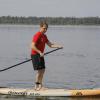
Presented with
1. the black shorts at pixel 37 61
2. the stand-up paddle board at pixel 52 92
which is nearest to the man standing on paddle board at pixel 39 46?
the black shorts at pixel 37 61

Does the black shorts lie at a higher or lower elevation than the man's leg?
higher

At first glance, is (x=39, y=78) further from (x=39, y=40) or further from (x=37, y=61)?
(x=39, y=40)

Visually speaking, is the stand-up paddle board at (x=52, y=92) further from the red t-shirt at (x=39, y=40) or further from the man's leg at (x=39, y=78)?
the red t-shirt at (x=39, y=40)

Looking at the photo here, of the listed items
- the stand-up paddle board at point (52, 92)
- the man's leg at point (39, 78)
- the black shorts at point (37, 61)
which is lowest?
the stand-up paddle board at point (52, 92)

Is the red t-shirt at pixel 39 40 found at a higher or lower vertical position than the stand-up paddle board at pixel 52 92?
higher

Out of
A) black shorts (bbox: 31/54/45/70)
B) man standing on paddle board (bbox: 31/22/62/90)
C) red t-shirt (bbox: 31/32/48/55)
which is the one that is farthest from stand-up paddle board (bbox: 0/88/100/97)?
red t-shirt (bbox: 31/32/48/55)

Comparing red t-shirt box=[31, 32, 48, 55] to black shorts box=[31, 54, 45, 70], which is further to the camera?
black shorts box=[31, 54, 45, 70]

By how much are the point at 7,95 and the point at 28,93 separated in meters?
0.66

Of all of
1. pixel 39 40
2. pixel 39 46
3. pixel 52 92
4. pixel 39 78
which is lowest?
pixel 52 92

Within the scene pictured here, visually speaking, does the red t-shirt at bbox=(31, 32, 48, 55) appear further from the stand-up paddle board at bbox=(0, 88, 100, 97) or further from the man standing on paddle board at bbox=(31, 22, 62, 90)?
the stand-up paddle board at bbox=(0, 88, 100, 97)

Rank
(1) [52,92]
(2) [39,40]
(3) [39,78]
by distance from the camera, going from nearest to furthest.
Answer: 1. (2) [39,40]
2. (1) [52,92]
3. (3) [39,78]

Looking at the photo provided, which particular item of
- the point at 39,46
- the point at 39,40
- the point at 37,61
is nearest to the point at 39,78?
the point at 37,61

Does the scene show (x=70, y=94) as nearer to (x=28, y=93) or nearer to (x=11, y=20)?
(x=28, y=93)

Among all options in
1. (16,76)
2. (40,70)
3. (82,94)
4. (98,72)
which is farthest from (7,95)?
(98,72)
